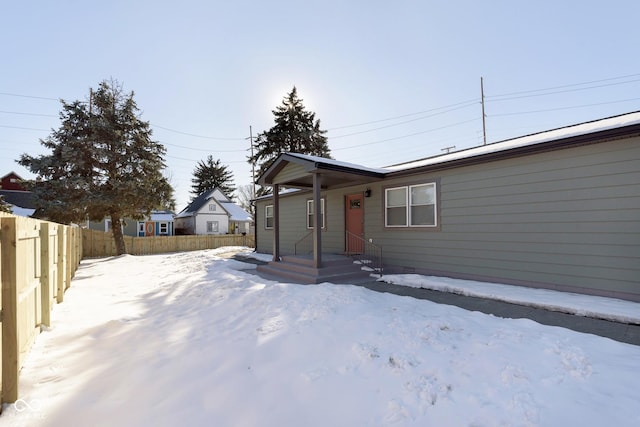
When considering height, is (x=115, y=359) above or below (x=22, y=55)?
below

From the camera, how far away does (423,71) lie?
38.7ft

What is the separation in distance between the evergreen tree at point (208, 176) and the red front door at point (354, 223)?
1318 inches

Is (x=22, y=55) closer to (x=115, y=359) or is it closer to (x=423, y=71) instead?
(x=115, y=359)

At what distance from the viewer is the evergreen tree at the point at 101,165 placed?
1411 cm

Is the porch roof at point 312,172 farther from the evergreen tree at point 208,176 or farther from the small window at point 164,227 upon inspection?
the evergreen tree at point 208,176

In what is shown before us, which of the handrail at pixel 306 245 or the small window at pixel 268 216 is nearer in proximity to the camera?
the handrail at pixel 306 245

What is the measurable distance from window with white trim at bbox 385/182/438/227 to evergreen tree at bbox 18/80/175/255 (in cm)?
1318

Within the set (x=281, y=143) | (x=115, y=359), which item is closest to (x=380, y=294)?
(x=115, y=359)

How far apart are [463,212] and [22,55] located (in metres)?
15.8

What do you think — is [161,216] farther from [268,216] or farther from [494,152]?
[494,152]

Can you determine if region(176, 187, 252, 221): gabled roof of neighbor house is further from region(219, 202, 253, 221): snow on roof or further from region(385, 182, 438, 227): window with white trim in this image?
region(385, 182, 438, 227): window with white trim

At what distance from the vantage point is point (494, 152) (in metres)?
6.39

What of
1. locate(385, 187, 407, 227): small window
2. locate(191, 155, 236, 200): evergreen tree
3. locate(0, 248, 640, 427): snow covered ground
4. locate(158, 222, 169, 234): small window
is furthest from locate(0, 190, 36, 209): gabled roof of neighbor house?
locate(385, 187, 407, 227): small window

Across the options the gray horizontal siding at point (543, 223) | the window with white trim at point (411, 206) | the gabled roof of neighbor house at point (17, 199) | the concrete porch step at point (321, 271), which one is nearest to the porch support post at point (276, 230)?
the concrete porch step at point (321, 271)
